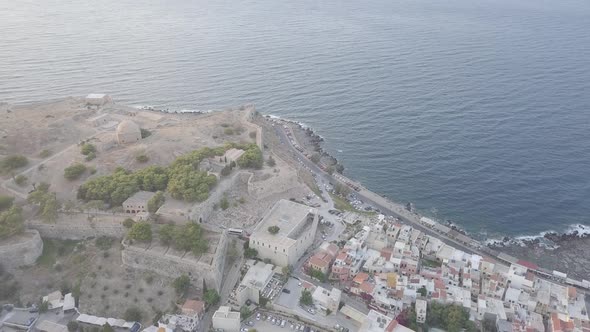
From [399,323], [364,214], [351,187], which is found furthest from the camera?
[351,187]

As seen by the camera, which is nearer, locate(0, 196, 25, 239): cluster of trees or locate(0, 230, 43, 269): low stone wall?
locate(0, 230, 43, 269): low stone wall

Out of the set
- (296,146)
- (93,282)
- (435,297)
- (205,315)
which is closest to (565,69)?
(296,146)

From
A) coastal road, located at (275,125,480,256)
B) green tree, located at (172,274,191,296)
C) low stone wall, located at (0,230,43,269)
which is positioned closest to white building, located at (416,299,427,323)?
coastal road, located at (275,125,480,256)

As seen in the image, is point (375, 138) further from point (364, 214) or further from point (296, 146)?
point (364, 214)

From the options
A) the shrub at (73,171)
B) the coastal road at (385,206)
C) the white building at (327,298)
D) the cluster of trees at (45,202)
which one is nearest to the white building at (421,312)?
the white building at (327,298)

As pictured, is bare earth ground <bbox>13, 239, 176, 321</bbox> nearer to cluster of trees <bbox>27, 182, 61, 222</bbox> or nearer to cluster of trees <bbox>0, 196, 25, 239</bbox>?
cluster of trees <bbox>27, 182, 61, 222</bbox>

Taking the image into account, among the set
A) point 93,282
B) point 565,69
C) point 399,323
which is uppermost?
point 565,69
